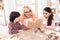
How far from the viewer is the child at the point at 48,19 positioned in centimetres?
125

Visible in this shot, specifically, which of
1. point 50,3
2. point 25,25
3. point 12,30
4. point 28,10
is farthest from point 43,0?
point 12,30

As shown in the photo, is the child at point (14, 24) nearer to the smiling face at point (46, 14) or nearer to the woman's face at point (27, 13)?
the woman's face at point (27, 13)

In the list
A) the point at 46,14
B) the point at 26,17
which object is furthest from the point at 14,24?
the point at 46,14

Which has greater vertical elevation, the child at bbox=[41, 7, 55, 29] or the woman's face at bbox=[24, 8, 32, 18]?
the woman's face at bbox=[24, 8, 32, 18]

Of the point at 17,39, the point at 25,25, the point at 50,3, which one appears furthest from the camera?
the point at 50,3

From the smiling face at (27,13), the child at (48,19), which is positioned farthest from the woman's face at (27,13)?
the child at (48,19)

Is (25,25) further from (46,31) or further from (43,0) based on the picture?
(43,0)

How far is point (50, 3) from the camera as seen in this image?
1.35 meters

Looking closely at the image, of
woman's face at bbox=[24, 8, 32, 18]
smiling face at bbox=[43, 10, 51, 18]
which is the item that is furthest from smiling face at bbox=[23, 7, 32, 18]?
smiling face at bbox=[43, 10, 51, 18]

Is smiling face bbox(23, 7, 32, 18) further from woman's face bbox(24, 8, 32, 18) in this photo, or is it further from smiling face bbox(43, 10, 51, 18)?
smiling face bbox(43, 10, 51, 18)

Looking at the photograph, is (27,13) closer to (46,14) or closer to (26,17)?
(26,17)

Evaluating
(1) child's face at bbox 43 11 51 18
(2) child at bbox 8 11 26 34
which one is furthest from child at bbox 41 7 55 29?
(2) child at bbox 8 11 26 34

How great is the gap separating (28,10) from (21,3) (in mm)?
116

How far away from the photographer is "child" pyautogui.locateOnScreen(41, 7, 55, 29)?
1248 mm
